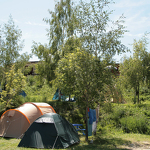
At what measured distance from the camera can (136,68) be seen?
1502 cm

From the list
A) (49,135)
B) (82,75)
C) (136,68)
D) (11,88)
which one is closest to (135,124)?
(136,68)

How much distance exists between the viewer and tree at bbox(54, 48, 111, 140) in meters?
9.15

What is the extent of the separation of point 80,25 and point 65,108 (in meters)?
8.19

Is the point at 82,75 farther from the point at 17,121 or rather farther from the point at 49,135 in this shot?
the point at 17,121

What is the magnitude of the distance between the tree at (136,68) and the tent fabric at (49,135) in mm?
7927

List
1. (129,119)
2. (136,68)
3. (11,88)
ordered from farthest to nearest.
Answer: (136,68), (11,88), (129,119)

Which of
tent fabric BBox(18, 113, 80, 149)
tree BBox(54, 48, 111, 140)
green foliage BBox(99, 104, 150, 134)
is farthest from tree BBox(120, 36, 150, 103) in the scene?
tent fabric BBox(18, 113, 80, 149)

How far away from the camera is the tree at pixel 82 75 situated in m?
9.15

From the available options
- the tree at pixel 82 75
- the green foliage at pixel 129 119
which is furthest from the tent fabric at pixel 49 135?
the green foliage at pixel 129 119

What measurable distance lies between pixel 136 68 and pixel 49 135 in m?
9.92

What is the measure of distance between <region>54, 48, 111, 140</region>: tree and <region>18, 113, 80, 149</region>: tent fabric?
176 centimetres

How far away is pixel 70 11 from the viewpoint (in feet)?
59.6

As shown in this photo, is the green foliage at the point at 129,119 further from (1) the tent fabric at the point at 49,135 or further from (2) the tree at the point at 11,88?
(2) the tree at the point at 11,88

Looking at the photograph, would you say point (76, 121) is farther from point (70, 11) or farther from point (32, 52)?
point (70, 11)
